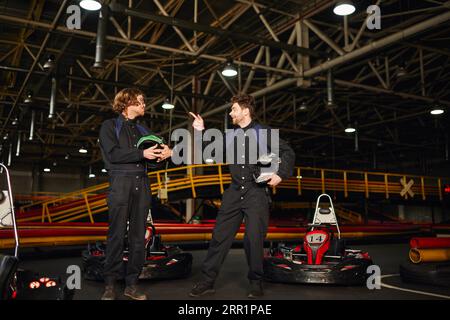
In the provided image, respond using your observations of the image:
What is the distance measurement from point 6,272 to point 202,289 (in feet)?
5.42

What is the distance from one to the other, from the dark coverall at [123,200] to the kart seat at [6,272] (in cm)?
114

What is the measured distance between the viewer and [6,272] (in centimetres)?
176

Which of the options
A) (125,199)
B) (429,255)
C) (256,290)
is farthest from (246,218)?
(429,255)

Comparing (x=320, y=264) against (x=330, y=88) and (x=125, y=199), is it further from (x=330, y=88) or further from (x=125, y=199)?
(x=330, y=88)

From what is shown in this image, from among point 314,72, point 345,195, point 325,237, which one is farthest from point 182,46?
point 325,237

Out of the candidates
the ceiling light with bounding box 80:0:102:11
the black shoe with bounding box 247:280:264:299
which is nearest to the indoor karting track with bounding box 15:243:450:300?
the black shoe with bounding box 247:280:264:299

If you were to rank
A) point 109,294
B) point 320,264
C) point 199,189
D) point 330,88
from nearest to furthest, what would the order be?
1. point 109,294
2. point 320,264
3. point 330,88
4. point 199,189

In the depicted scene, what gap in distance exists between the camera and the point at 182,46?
37.0 feet

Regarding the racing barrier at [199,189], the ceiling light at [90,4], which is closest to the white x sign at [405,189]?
the racing barrier at [199,189]

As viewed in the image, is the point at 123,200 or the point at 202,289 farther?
the point at 202,289

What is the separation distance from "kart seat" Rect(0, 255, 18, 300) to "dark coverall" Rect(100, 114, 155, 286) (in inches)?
44.9
